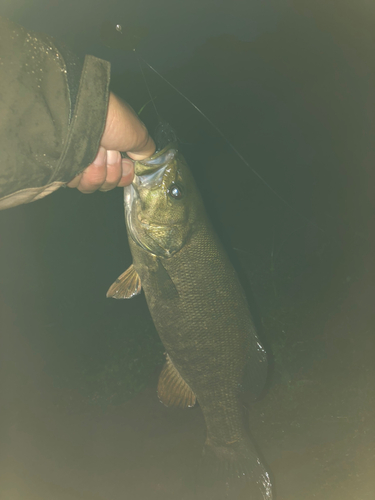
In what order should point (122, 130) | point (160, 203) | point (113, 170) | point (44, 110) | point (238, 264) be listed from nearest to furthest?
point (44, 110) → point (122, 130) → point (113, 170) → point (160, 203) → point (238, 264)

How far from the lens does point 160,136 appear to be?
1370 mm

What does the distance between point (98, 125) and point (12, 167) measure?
0.25 m

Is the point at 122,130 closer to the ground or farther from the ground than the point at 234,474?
farther from the ground

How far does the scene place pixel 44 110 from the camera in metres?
0.66

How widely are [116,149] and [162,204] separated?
33 cm

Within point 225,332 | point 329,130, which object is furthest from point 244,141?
point 225,332

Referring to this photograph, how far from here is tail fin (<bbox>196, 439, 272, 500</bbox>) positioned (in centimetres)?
145

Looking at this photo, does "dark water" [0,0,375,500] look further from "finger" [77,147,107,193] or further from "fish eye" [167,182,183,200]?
"finger" [77,147,107,193]

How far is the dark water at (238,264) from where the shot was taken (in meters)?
2.31

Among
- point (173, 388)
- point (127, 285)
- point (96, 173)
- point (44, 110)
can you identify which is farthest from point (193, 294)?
point (44, 110)

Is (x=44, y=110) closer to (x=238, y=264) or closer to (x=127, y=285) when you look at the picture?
(x=127, y=285)

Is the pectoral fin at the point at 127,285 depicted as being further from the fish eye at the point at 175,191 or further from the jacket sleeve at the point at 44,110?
the jacket sleeve at the point at 44,110

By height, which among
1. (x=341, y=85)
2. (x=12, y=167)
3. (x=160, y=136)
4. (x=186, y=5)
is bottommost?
(x=341, y=85)

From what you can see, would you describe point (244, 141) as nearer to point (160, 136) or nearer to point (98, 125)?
point (160, 136)
